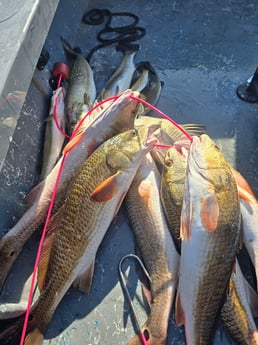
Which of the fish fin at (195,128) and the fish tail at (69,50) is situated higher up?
the fish tail at (69,50)

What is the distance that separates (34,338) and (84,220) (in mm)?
806

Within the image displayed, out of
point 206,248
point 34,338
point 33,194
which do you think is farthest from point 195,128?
point 34,338

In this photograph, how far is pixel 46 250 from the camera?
9.36 ft

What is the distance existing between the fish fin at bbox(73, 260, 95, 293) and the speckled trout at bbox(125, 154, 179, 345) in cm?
39

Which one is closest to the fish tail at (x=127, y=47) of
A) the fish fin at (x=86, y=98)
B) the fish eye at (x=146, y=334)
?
the fish fin at (x=86, y=98)

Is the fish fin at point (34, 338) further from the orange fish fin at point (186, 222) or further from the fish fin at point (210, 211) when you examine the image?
the fish fin at point (210, 211)

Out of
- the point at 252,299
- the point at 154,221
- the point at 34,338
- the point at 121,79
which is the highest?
the point at 121,79

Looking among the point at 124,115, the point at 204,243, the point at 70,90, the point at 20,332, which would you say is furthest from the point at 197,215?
the point at 70,90

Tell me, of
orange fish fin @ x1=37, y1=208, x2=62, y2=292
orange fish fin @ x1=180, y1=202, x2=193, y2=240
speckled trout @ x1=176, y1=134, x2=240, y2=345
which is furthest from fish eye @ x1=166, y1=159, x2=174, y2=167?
orange fish fin @ x1=37, y1=208, x2=62, y2=292

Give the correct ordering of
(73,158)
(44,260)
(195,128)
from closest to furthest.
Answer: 1. (44,260)
2. (73,158)
3. (195,128)

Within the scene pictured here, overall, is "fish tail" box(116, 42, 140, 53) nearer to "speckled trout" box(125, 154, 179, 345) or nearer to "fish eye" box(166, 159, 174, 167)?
"speckled trout" box(125, 154, 179, 345)

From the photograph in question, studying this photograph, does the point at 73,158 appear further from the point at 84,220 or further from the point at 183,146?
the point at 183,146

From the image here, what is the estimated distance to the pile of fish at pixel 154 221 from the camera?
257 centimetres

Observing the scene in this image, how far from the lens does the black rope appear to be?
4.52 m
